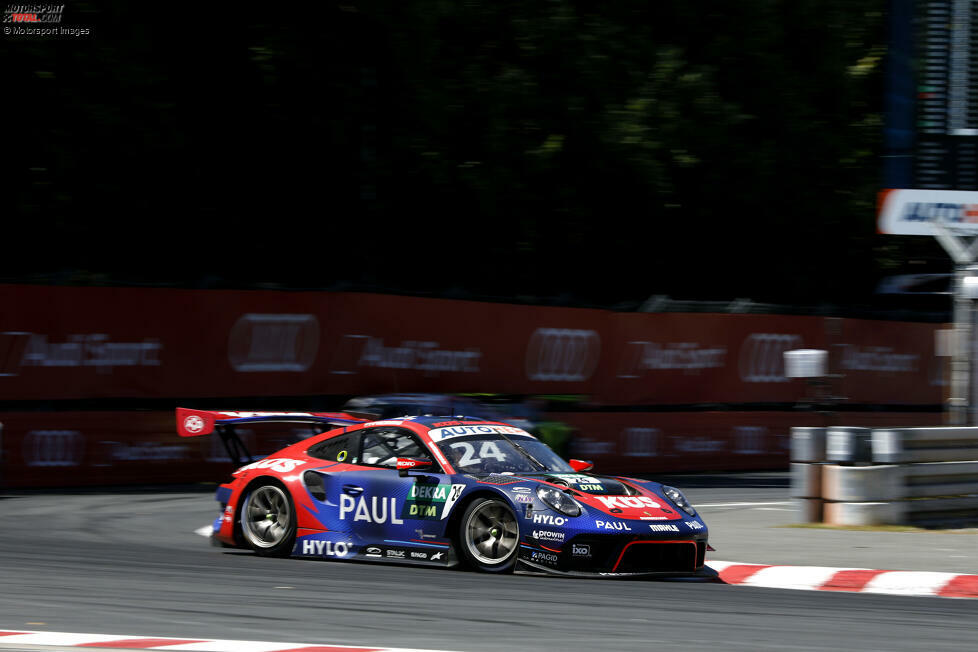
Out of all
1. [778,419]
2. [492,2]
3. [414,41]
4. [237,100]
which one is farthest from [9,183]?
[778,419]

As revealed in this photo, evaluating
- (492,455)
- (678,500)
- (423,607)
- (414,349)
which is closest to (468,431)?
(492,455)

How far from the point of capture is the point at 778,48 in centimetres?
2481

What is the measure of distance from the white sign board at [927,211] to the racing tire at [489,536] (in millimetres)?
6908

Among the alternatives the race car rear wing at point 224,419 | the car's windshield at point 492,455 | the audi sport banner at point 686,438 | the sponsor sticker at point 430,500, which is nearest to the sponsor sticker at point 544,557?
the sponsor sticker at point 430,500

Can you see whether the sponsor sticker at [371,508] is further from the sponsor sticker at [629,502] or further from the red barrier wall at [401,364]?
the red barrier wall at [401,364]

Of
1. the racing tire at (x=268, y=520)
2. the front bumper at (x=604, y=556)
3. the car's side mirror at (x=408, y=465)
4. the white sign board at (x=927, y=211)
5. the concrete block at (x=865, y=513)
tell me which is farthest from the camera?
the white sign board at (x=927, y=211)

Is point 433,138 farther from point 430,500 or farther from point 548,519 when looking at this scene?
point 548,519

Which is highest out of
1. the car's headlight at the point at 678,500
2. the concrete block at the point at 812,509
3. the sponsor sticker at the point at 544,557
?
the car's headlight at the point at 678,500

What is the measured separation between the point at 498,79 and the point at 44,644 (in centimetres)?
1690

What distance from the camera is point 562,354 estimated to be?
64.8 feet

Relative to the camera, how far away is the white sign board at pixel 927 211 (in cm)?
1370

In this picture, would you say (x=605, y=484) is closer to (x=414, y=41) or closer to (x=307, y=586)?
(x=307, y=586)

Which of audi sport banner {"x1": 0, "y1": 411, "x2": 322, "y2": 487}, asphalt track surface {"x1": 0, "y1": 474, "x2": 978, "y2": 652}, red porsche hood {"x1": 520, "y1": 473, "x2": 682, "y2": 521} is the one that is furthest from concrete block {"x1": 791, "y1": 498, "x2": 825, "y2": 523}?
audi sport banner {"x1": 0, "y1": 411, "x2": 322, "y2": 487}

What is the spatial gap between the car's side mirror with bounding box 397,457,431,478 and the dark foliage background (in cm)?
946
